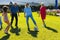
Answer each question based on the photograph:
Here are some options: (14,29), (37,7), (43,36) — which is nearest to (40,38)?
(43,36)

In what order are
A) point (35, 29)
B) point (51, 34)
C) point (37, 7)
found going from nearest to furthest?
point (51, 34)
point (35, 29)
point (37, 7)

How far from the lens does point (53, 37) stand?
13.2 meters

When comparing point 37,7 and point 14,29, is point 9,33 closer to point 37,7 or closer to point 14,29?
point 14,29

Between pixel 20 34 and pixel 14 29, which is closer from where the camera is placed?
pixel 20 34

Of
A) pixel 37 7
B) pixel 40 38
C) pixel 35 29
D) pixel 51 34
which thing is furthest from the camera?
pixel 37 7

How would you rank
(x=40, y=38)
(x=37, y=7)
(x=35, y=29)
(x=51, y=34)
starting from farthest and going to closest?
(x=37, y=7), (x=35, y=29), (x=51, y=34), (x=40, y=38)

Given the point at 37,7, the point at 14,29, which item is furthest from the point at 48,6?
the point at 14,29

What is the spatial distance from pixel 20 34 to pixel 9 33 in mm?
671

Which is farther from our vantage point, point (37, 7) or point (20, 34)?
point (37, 7)

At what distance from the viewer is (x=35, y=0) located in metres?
42.4

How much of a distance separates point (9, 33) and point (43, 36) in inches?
82.2

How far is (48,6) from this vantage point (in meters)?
43.4

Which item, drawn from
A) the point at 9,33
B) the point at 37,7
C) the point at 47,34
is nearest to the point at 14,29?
the point at 9,33

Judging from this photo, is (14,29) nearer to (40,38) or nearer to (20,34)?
(20,34)
